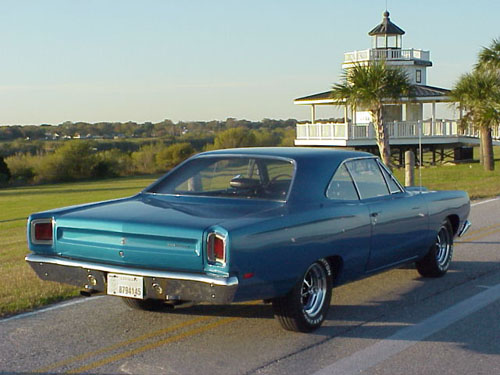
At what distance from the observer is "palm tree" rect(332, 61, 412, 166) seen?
29641 mm

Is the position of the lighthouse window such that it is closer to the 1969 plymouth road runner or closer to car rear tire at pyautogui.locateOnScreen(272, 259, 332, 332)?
the 1969 plymouth road runner

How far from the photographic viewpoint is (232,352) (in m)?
5.76

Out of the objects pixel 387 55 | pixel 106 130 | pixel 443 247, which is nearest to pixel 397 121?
pixel 387 55

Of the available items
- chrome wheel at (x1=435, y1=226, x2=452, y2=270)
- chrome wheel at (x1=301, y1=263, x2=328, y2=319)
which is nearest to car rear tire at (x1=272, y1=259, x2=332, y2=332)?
chrome wheel at (x1=301, y1=263, x2=328, y2=319)

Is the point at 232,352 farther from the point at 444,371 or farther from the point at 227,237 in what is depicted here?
the point at 444,371

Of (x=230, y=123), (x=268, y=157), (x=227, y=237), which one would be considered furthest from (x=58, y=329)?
(x=230, y=123)

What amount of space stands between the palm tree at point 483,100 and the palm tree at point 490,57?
1.66 feet

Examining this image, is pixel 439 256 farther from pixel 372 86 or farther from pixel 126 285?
pixel 372 86

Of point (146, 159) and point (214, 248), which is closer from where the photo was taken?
point (214, 248)

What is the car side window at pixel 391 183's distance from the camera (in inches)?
307

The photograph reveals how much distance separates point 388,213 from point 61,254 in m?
3.15

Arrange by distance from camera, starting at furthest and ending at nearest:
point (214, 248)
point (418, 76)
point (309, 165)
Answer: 1. point (418, 76)
2. point (309, 165)
3. point (214, 248)

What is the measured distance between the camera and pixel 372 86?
97.3 feet

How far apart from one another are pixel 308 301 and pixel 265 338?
0.52 metres
